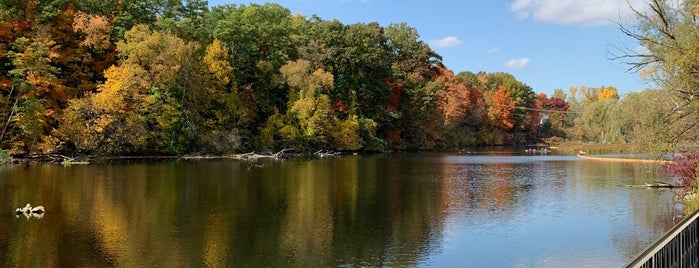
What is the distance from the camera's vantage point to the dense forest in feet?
135

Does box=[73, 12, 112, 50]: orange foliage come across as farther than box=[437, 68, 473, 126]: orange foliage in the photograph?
No

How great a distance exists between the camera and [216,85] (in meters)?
52.3

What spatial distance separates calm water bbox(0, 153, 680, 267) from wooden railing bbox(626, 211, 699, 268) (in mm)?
6322

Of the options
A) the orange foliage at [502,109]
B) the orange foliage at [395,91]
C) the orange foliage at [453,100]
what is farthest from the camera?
the orange foliage at [502,109]

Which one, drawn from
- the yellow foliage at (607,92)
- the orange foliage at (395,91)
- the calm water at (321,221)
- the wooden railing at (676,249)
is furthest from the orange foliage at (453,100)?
the wooden railing at (676,249)

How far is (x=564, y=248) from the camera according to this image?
577 inches

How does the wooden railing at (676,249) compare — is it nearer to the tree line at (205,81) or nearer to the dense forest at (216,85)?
the dense forest at (216,85)

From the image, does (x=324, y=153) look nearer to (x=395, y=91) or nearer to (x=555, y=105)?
(x=395, y=91)

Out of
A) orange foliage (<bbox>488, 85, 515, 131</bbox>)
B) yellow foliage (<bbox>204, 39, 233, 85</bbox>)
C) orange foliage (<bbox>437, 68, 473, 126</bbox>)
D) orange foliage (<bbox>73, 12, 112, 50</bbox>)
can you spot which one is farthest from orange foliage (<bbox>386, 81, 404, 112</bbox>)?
orange foliage (<bbox>73, 12, 112, 50</bbox>)

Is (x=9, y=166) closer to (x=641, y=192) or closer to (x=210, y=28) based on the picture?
(x=210, y=28)

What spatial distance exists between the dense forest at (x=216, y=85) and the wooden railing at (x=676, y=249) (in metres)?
14.4

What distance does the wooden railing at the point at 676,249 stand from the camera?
4926 millimetres

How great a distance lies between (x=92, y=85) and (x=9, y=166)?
1243cm

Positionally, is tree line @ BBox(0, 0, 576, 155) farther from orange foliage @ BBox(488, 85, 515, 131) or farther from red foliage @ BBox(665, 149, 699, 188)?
red foliage @ BBox(665, 149, 699, 188)
